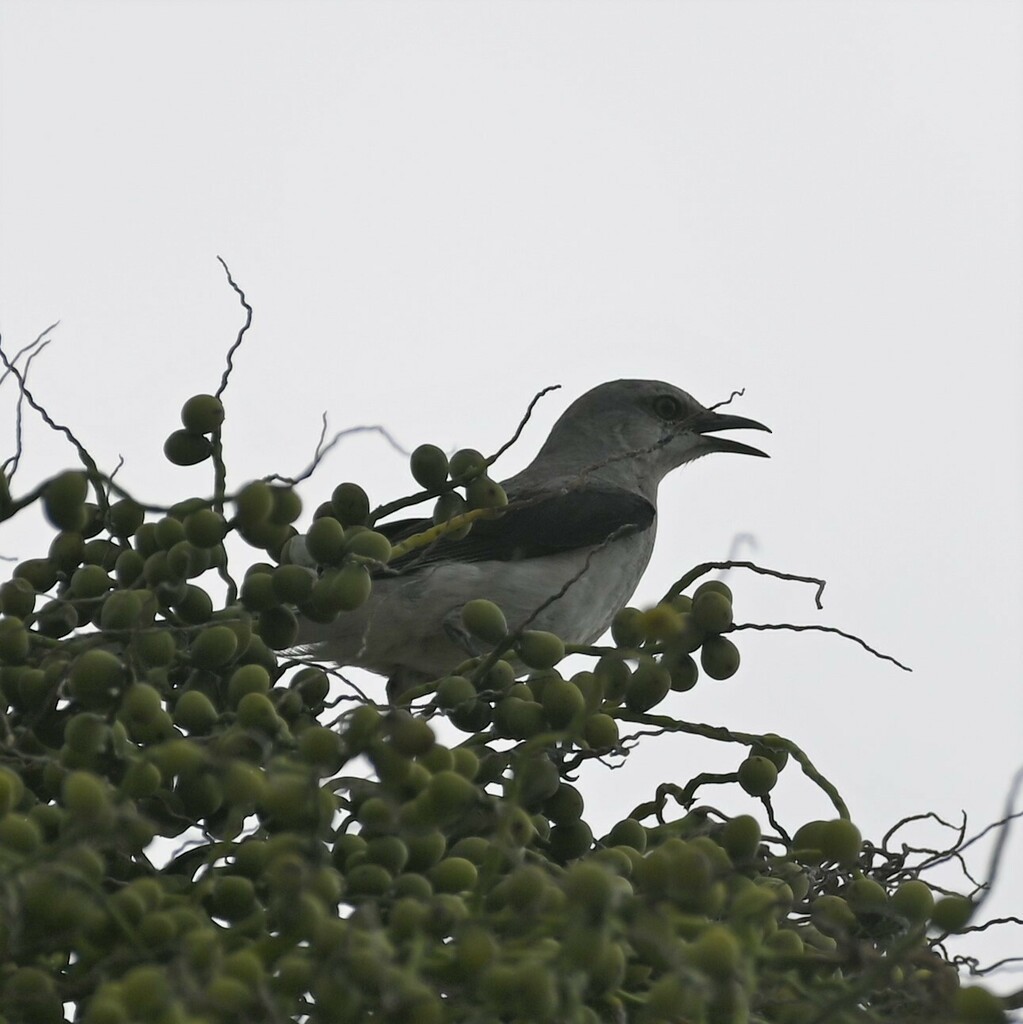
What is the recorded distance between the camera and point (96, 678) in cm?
176

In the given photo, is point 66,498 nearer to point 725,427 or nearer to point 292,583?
point 292,583

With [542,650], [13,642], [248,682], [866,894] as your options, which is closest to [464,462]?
[542,650]

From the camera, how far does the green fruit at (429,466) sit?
8.13 feet

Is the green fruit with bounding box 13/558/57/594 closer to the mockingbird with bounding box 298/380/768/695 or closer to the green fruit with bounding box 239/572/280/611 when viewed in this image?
the green fruit with bounding box 239/572/280/611

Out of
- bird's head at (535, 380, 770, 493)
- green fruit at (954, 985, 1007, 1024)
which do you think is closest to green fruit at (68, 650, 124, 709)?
green fruit at (954, 985, 1007, 1024)

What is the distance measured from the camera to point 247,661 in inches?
79.9

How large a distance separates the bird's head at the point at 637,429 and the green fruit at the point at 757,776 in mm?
3169

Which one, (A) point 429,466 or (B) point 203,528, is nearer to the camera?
(B) point 203,528

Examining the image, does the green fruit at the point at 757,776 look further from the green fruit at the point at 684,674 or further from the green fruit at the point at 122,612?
the green fruit at the point at 122,612

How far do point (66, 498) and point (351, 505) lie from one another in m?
0.40

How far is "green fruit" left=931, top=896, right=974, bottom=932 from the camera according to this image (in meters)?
1.69

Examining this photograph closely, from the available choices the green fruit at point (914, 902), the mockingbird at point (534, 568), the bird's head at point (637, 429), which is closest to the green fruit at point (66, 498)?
the green fruit at point (914, 902)

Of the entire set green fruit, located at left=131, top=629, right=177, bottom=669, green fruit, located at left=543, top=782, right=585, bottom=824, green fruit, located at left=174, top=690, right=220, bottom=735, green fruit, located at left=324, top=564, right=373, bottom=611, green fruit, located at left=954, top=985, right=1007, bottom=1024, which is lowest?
green fruit, located at left=954, top=985, right=1007, bottom=1024

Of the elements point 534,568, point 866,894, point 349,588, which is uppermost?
point 534,568
